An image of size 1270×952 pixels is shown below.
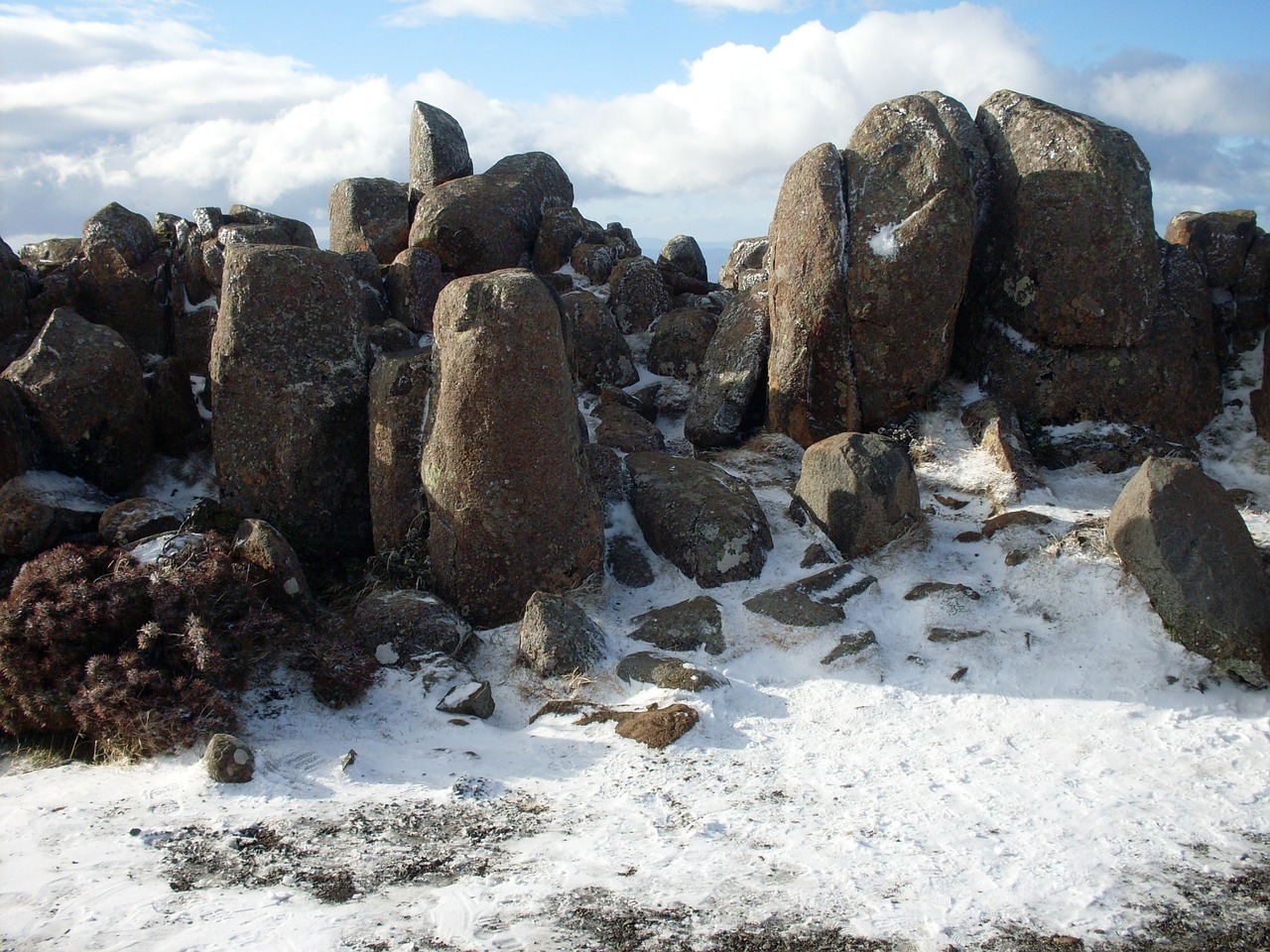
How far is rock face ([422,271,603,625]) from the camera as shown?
8227mm

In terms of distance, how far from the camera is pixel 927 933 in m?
Result: 4.70

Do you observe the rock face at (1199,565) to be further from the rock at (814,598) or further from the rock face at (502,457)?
the rock face at (502,457)

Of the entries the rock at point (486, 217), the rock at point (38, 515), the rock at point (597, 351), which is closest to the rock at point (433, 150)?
the rock at point (486, 217)

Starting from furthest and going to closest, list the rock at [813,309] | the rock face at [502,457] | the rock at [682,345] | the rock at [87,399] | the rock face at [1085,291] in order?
the rock at [682,345]
the rock at [813,309]
the rock face at [1085,291]
the rock at [87,399]
the rock face at [502,457]

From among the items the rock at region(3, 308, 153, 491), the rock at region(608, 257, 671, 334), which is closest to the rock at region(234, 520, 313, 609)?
the rock at region(3, 308, 153, 491)

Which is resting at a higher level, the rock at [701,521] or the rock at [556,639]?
the rock at [701,521]

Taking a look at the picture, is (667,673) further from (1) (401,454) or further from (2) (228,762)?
(1) (401,454)

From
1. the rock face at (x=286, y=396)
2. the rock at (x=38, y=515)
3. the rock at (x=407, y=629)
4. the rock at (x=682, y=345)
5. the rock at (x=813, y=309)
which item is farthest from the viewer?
the rock at (x=682, y=345)

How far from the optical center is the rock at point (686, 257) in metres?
16.8

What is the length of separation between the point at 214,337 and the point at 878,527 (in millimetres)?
6700

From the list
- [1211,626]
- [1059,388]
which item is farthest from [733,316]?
[1211,626]

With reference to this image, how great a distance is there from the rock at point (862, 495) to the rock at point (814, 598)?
0.44 meters

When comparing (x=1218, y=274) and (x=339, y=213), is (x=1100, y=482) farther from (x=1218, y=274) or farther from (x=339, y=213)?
(x=339, y=213)

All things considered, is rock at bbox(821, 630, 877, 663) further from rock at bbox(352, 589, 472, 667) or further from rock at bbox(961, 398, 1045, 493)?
rock at bbox(352, 589, 472, 667)
